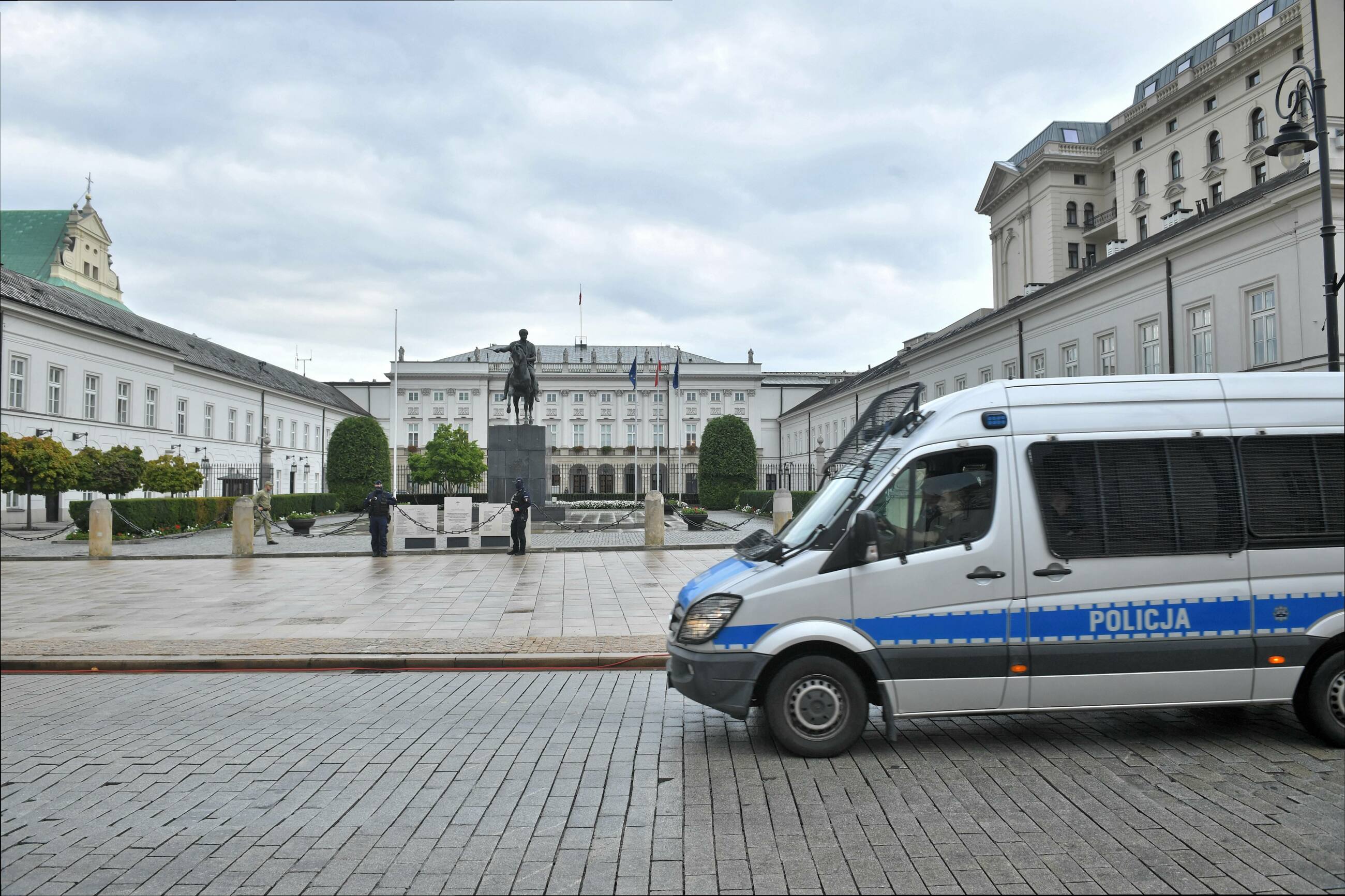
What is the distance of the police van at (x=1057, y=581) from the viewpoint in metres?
5.58

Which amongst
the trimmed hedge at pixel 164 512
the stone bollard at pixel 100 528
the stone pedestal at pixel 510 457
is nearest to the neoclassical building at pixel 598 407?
the trimmed hedge at pixel 164 512

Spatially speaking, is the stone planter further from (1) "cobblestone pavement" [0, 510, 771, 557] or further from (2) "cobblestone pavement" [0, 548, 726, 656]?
(2) "cobblestone pavement" [0, 548, 726, 656]

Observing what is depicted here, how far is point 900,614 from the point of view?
557 centimetres

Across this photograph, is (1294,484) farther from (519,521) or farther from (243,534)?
(243,534)

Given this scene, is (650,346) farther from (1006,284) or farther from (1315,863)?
(1315,863)

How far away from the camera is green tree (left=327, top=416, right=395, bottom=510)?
52.9 metres

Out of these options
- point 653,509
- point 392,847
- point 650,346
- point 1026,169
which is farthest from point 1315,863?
point 650,346

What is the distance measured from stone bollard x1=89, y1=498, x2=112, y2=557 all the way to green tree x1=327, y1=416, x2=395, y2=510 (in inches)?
1289

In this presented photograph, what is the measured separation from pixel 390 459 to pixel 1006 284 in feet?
154

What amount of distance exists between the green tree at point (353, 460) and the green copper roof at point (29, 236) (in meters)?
53.0

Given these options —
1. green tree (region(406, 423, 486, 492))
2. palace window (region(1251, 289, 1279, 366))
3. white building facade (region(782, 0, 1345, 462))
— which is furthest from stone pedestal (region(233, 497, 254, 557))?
green tree (region(406, 423, 486, 492))

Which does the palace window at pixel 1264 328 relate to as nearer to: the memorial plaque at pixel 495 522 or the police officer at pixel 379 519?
the memorial plaque at pixel 495 522

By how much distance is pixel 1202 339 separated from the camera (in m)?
27.6

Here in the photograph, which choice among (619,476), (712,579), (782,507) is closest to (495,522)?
(782,507)
